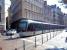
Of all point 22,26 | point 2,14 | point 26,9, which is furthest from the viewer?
point 2,14

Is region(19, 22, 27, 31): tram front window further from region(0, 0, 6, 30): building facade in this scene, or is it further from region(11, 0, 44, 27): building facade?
region(0, 0, 6, 30): building facade

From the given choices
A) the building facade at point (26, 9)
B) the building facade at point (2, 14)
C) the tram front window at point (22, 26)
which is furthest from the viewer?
the building facade at point (2, 14)

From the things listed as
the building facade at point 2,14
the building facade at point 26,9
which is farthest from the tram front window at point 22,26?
the building facade at point 2,14

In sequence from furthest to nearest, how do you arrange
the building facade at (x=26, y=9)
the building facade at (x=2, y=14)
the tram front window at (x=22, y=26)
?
the building facade at (x=2, y=14) < the building facade at (x=26, y=9) < the tram front window at (x=22, y=26)

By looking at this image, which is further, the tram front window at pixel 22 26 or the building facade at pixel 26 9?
the building facade at pixel 26 9

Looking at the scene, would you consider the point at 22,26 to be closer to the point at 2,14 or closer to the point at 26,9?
the point at 26,9

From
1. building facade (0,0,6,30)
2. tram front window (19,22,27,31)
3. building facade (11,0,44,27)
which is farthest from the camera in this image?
building facade (0,0,6,30)

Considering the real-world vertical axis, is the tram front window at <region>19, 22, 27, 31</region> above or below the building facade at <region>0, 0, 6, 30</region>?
below

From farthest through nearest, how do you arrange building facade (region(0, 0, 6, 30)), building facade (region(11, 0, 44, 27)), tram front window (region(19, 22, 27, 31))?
1. building facade (region(0, 0, 6, 30))
2. building facade (region(11, 0, 44, 27))
3. tram front window (region(19, 22, 27, 31))

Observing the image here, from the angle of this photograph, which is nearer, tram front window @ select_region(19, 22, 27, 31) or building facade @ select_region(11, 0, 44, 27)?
tram front window @ select_region(19, 22, 27, 31)

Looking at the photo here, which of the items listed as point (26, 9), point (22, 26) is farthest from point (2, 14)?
point (22, 26)

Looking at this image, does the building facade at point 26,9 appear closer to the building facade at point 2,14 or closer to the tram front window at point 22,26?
Result: the tram front window at point 22,26

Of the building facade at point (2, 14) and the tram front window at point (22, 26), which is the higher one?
the building facade at point (2, 14)

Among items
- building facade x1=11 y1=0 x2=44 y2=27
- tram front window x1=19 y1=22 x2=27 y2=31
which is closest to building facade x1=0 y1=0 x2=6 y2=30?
building facade x1=11 y1=0 x2=44 y2=27
